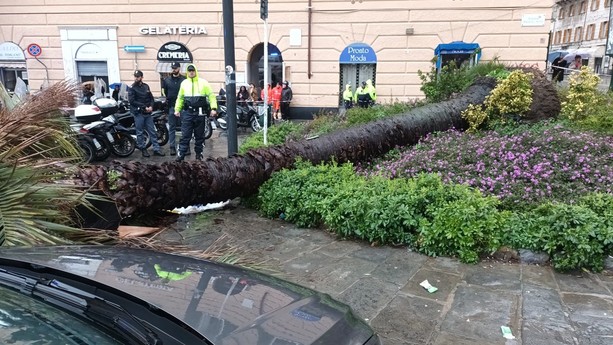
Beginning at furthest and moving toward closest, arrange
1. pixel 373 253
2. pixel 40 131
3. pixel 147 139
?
pixel 147 139 < pixel 373 253 < pixel 40 131

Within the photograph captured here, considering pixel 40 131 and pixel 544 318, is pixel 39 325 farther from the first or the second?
pixel 544 318

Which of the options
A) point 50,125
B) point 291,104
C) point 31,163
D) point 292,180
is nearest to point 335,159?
point 292,180

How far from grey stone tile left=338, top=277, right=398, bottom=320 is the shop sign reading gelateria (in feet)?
51.4

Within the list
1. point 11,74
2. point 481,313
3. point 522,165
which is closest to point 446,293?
point 481,313

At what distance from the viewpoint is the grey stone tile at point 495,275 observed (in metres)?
3.83

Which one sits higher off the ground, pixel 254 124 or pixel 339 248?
pixel 254 124

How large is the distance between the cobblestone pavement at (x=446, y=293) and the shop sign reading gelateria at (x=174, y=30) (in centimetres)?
1428

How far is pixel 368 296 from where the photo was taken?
146 inches

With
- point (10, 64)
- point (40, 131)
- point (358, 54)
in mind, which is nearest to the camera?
point (40, 131)

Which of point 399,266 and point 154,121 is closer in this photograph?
point 399,266

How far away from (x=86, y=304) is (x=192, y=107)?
7910 mm

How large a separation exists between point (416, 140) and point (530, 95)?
2214 millimetres

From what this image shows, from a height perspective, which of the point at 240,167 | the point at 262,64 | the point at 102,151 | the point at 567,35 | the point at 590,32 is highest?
the point at 567,35

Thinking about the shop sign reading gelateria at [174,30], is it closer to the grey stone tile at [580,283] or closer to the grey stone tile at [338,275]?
the grey stone tile at [338,275]
